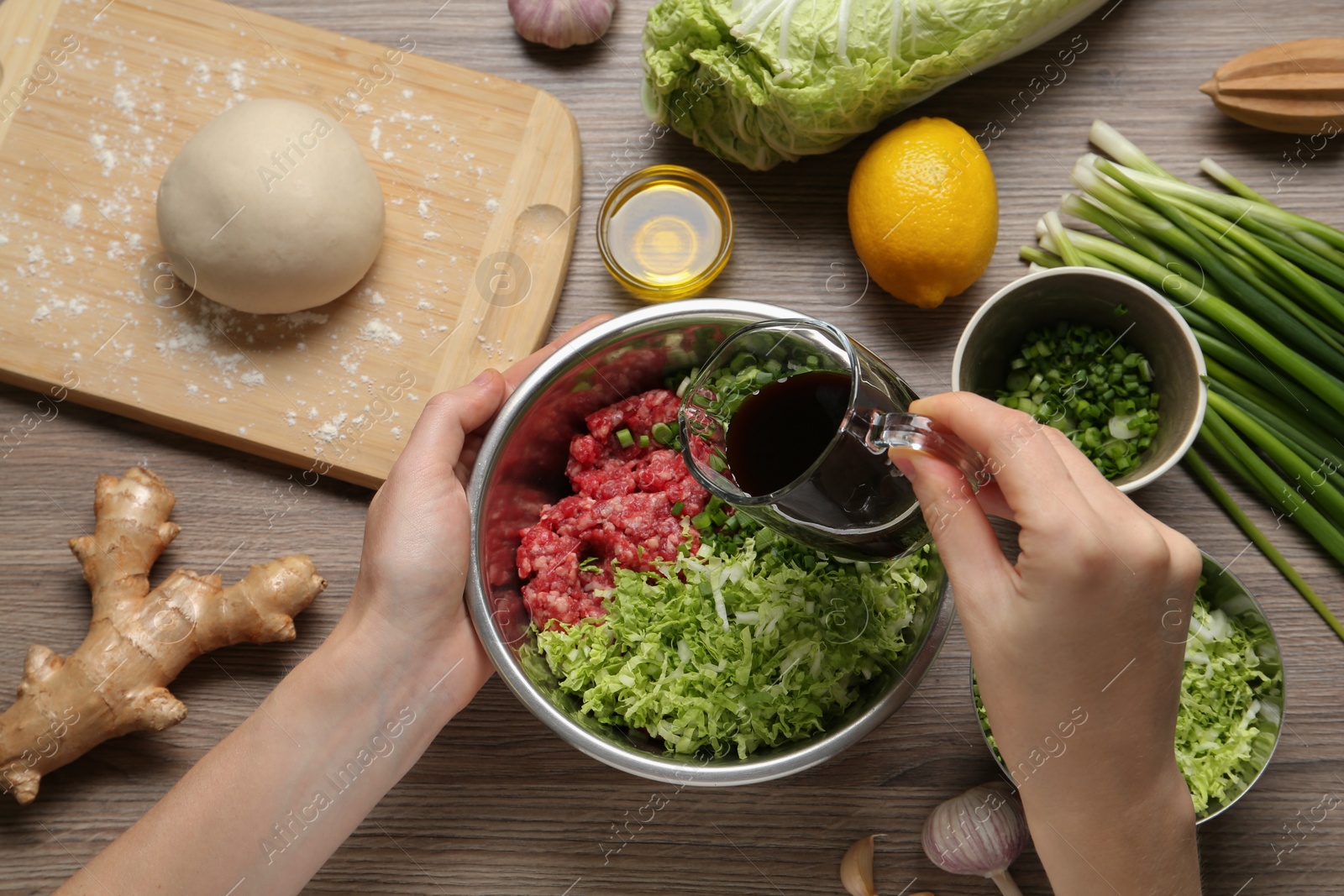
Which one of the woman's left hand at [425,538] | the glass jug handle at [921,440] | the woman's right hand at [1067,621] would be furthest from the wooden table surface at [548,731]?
the glass jug handle at [921,440]

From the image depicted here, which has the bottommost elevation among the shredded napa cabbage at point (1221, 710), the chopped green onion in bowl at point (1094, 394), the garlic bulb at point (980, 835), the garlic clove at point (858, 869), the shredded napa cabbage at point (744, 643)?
the garlic clove at point (858, 869)

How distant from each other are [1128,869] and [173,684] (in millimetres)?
1868

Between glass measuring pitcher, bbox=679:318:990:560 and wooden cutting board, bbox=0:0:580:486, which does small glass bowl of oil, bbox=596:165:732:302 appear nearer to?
wooden cutting board, bbox=0:0:580:486

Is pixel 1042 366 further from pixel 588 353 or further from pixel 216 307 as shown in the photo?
pixel 216 307

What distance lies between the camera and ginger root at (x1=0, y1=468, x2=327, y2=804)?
179 cm

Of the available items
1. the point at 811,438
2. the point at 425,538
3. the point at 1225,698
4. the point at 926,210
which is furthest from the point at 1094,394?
the point at 425,538

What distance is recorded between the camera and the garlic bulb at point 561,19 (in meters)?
1.91

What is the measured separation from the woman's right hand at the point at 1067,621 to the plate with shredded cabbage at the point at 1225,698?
26 cm

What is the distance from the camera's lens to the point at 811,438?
136 centimetres

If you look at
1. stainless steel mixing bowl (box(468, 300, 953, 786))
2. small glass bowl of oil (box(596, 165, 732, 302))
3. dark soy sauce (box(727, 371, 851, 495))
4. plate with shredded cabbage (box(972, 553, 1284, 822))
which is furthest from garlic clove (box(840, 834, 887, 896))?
small glass bowl of oil (box(596, 165, 732, 302))

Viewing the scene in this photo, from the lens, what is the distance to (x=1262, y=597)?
1.83 m

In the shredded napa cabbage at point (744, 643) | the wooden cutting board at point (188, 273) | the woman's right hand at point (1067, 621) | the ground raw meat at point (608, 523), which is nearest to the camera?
the woman's right hand at point (1067, 621)

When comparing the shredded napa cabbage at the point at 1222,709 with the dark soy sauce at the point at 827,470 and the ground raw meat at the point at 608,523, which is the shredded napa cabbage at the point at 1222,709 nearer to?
the dark soy sauce at the point at 827,470

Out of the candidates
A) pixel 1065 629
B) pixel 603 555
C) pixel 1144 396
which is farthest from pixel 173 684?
pixel 1144 396
